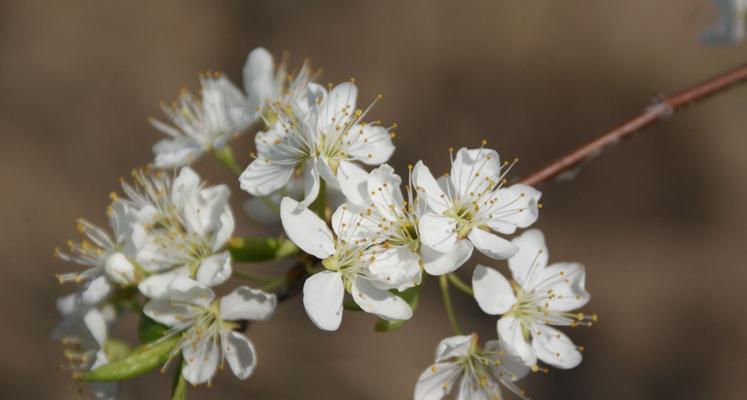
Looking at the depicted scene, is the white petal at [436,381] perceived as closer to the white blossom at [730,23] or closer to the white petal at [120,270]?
the white petal at [120,270]

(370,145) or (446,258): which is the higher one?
(370,145)

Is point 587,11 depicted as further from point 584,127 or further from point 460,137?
point 460,137

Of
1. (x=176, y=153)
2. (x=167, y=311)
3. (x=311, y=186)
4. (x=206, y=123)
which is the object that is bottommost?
(x=167, y=311)

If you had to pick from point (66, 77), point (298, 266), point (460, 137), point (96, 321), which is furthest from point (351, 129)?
point (66, 77)

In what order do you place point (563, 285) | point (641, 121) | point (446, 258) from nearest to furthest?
1. point (446, 258)
2. point (563, 285)
3. point (641, 121)

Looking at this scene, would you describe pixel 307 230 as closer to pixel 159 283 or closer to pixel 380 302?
pixel 380 302

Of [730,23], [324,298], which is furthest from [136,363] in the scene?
[730,23]
